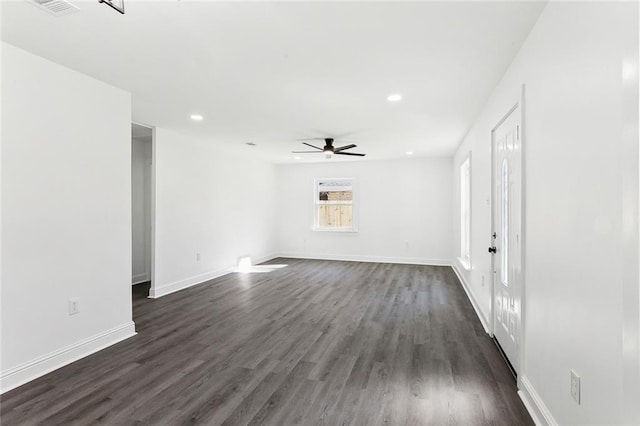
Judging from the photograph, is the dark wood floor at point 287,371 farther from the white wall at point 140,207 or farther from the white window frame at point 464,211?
the white wall at point 140,207

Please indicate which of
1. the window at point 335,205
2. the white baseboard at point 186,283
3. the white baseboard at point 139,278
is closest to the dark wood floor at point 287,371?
the white baseboard at point 186,283

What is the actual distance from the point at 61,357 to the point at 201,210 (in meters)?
3.22

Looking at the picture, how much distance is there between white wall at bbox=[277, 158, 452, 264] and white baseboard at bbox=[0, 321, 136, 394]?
522cm

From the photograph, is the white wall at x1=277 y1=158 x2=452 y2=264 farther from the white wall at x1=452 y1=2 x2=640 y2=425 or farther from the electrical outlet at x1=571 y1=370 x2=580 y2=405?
the electrical outlet at x1=571 y1=370 x2=580 y2=405

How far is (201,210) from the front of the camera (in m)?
5.64

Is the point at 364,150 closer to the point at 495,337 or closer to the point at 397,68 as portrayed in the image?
the point at 397,68

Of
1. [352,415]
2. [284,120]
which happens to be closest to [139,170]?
[284,120]

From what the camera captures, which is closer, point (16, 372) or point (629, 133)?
point (629, 133)

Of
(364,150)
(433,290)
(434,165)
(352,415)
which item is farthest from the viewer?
(434,165)

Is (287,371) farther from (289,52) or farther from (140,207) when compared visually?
(140,207)

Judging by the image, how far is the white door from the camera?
7.75 feet

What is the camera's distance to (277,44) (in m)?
2.25

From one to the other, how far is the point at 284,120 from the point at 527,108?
9.35ft

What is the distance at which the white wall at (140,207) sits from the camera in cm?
573
